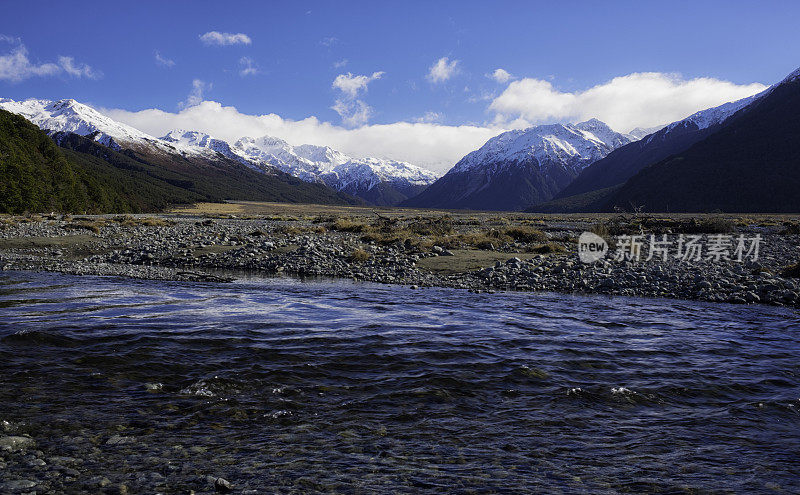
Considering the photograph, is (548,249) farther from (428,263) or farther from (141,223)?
(141,223)

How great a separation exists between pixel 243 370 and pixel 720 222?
4912cm

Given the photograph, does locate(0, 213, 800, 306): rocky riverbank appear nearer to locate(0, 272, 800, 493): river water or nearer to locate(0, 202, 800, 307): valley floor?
locate(0, 202, 800, 307): valley floor

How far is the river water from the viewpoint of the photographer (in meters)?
4.82

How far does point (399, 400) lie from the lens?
6.93m

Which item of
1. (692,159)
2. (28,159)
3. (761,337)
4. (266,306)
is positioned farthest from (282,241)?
(692,159)

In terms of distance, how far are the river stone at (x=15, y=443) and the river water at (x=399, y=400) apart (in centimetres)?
11

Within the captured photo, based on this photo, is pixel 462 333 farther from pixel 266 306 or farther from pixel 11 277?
pixel 11 277

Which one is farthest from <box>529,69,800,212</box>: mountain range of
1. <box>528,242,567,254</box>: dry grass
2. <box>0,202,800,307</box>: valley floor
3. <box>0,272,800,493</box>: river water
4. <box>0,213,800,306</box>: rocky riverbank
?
<box>0,272,800,493</box>: river water

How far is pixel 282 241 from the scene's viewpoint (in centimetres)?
3145

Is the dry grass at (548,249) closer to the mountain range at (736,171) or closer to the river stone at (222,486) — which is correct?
the river stone at (222,486)

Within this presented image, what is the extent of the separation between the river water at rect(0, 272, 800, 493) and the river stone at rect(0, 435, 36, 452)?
0.11 metres

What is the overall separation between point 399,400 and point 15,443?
481 centimetres

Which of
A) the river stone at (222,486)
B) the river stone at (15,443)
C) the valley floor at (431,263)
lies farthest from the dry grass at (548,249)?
the river stone at (15,443)

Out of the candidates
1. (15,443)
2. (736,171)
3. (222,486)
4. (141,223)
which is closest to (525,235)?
(222,486)
